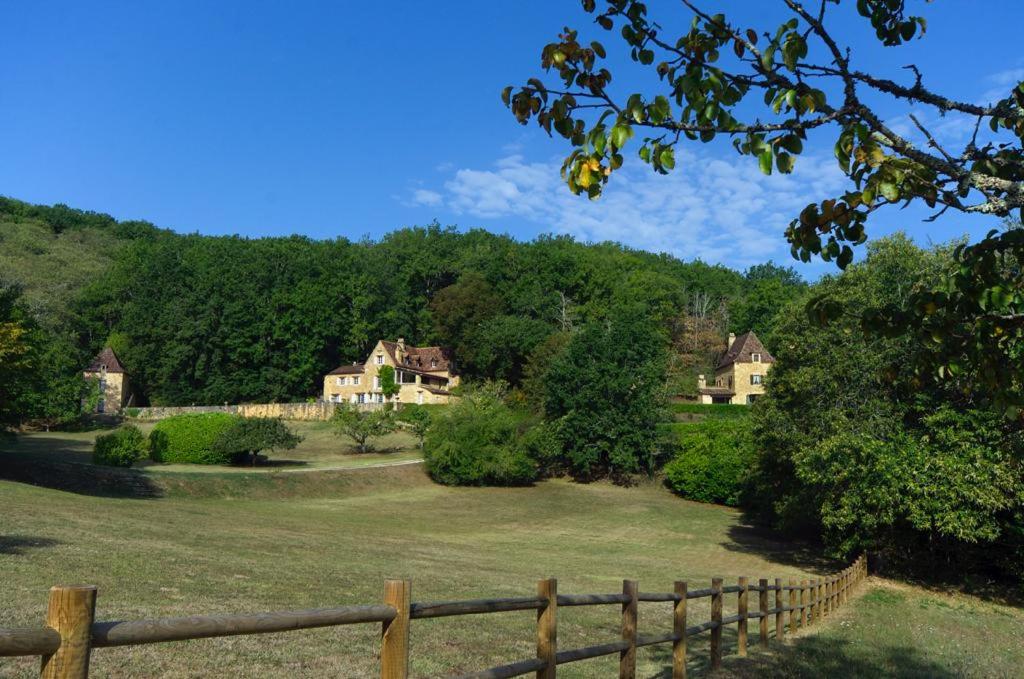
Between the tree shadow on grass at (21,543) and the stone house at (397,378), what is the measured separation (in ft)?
220

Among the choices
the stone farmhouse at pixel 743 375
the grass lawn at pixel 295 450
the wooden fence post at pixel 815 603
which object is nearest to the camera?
the wooden fence post at pixel 815 603

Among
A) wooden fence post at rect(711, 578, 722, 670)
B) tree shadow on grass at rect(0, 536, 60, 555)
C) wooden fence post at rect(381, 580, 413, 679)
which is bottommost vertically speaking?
tree shadow on grass at rect(0, 536, 60, 555)

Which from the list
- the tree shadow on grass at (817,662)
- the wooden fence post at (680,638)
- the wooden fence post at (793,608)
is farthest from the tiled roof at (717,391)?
the wooden fence post at (680,638)

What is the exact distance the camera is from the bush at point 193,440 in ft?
154

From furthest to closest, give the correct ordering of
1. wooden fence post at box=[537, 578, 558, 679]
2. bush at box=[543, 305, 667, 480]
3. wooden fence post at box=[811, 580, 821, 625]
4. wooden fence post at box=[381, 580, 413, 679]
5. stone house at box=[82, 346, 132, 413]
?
1. stone house at box=[82, 346, 132, 413]
2. bush at box=[543, 305, 667, 480]
3. wooden fence post at box=[811, 580, 821, 625]
4. wooden fence post at box=[537, 578, 558, 679]
5. wooden fence post at box=[381, 580, 413, 679]

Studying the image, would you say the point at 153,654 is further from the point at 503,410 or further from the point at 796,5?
the point at 503,410

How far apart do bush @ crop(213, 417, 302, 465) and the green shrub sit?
79.4ft

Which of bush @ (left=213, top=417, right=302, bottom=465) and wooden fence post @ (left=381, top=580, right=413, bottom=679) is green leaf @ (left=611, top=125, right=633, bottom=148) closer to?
wooden fence post @ (left=381, top=580, right=413, bottom=679)

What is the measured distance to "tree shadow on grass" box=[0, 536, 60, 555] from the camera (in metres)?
14.6

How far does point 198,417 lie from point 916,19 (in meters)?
49.1

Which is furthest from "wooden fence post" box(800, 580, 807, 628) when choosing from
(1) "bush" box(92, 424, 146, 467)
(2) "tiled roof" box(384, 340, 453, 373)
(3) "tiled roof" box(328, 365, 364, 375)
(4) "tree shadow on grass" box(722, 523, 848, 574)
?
(3) "tiled roof" box(328, 365, 364, 375)

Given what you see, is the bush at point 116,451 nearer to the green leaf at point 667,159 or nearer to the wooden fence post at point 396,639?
the wooden fence post at point 396,639

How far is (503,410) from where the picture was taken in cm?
5316

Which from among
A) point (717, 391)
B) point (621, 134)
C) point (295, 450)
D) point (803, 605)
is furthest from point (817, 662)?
point (717, 391)
